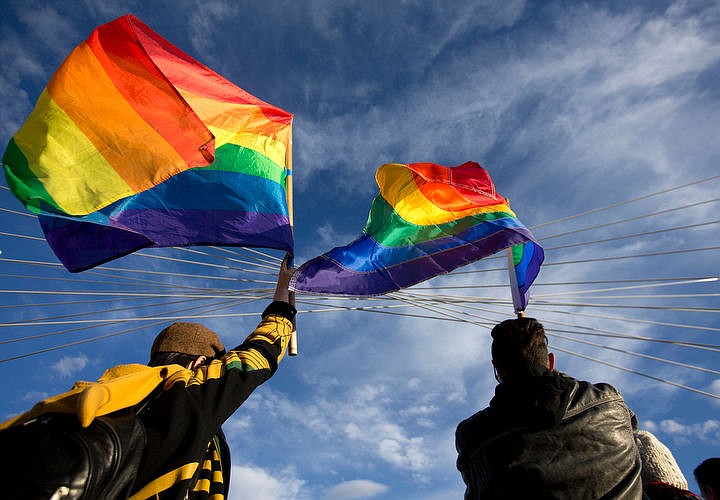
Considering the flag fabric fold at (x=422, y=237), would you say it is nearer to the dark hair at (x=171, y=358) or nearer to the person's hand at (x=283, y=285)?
the person's hand at (x=283, y=285)

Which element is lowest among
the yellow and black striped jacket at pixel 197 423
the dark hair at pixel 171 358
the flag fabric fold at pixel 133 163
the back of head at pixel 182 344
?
the yellow and black striped jacket at pixel 197 423

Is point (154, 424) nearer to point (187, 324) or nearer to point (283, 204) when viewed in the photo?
point (187, 324)

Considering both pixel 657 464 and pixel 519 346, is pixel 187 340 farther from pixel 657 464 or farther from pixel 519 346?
pixel 657 464

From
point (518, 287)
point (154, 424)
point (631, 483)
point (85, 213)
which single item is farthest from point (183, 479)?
point (518, 287)

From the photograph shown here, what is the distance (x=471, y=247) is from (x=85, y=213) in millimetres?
4037

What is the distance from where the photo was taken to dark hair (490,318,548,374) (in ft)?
8.02

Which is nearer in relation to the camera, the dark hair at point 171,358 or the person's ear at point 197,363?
the person's ear at point 197,363

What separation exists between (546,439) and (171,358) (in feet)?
5.83

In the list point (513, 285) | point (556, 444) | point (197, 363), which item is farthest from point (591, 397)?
point (513, 285)

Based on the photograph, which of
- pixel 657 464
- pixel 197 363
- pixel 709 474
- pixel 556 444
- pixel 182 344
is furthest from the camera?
pixel 709 474

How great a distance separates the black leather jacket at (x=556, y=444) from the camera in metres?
2.20

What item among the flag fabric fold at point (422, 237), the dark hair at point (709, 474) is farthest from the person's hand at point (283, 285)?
the dark hair at point (709, 474)

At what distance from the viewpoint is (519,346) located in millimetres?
2471

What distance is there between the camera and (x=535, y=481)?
2.20 meters
